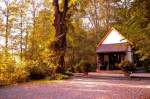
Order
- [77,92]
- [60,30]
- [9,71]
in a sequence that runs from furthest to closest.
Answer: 1. [60,30]
2. [9,71]
3. [77,92]

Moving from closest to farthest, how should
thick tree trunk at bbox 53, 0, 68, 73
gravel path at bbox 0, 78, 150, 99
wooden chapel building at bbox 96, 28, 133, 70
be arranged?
1. gravel path at bbox 0, 78, 150, 99
2. thick tree trunk at bbox 53, 0, 68, 73
3. wooden chapel building at bbox 96, 28, 133, 70

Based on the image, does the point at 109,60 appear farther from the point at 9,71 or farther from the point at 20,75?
the point at 9,71

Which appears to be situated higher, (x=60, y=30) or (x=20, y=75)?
(x=60, y=30)

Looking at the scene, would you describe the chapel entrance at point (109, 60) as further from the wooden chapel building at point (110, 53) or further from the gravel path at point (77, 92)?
the gravel path at point (77, 92)

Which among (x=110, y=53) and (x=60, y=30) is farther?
(x=110, y=53)

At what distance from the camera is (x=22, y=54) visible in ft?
87.4

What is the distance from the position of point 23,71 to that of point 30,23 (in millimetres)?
7893

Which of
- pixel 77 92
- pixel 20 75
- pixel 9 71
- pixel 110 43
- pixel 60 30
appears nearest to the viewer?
pixel 77 92

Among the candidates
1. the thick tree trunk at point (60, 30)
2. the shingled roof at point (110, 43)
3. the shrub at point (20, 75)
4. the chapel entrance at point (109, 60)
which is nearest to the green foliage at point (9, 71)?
the shrub at point (20, 75)

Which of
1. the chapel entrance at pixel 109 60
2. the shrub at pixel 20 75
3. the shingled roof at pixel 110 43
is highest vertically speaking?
the shingled roof at pixel 110 43

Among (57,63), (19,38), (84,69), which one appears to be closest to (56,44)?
(57,63)

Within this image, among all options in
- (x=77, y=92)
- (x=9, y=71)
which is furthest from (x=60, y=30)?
(x=77, y=92)

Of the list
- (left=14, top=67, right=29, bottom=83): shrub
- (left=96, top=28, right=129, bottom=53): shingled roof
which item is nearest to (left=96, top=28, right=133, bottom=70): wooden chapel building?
(left=96, top=28, right=129, bottom=53): shingled roof

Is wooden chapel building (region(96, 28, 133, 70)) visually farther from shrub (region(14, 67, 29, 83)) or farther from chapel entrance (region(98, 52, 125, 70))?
shrub (region(14, 67, 29, 83))
